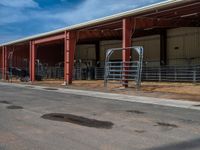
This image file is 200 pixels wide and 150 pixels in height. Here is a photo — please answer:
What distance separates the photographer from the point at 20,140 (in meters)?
8.26

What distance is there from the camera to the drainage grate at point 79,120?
33.9 ft

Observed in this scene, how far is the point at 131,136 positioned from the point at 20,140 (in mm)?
2361

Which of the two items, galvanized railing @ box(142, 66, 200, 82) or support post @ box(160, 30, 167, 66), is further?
support post @ box(160, 30, 167, 66)

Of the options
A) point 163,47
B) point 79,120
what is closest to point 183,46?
point 163,47

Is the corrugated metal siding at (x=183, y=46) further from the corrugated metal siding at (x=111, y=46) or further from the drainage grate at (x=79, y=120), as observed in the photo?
the drainage grate at (x=79, y=120)

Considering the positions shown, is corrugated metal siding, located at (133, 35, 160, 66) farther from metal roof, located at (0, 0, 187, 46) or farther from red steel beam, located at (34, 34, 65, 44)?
metal roof, located at (0, 0, 187, 46)

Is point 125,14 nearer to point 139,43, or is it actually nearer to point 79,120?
point 79,120

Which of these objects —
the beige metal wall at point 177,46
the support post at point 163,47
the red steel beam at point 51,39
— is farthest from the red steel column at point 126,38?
the support post at point 163,47

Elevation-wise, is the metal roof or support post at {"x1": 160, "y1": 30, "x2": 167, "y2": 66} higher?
the metal roof

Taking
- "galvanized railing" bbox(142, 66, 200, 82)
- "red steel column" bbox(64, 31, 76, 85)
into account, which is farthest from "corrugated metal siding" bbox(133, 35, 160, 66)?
"red steel column" bbox(64, 31, 76, 85)

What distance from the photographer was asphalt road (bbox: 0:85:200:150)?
7812 mm

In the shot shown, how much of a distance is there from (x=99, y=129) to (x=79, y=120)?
5.30ft

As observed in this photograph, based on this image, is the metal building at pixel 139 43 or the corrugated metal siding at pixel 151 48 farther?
the corrugated metal siding at pixel 151 48

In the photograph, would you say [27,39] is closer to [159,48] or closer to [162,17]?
[159,48]
